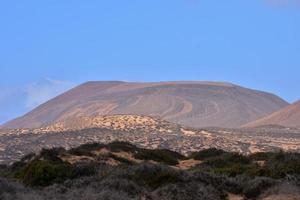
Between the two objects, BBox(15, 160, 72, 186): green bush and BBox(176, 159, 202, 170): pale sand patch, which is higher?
BBox(176, 159, 202, 170): pale sand patch

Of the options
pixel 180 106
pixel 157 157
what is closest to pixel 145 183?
pixel 157 157

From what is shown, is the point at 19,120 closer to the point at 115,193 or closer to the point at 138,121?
the point at 138,121

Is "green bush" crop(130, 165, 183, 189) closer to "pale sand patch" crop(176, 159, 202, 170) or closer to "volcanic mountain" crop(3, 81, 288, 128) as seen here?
"pale sand patch" crop(176, 159, 202, 170)

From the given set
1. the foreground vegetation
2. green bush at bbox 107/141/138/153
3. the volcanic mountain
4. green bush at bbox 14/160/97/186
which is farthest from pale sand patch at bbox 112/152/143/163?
Result: the volcanic mountain

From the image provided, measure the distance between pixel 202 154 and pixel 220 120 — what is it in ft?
370

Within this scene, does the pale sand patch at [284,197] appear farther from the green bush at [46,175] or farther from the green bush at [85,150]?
the green bush at [85,150]

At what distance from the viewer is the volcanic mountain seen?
5974 inches

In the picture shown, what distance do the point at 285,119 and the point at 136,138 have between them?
79.6 metres

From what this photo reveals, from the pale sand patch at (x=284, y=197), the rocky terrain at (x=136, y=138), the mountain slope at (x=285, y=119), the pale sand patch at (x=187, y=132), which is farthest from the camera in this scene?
the mountain slope at (x=285, y=119)

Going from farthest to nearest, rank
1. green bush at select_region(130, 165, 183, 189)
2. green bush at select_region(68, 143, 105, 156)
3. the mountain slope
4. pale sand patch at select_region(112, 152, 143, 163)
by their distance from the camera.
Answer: the mountain slope < pale sand patch at select_region(112, 152, 143, 163) < green bush at select_region(68, 143, 105, 156) < green bush at select_region(130, 165, 183, 189)

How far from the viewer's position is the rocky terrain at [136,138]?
5750 cm

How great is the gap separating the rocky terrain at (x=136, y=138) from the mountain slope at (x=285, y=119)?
48961 millimetres

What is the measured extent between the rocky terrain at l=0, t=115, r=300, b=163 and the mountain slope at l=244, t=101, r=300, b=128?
161ft

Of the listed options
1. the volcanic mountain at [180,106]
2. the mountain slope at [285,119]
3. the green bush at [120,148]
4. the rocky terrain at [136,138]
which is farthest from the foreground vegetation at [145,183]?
the volcanic mountain at [180,106]
